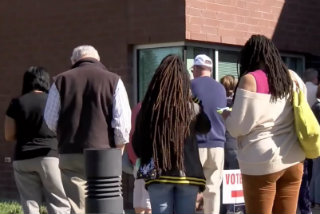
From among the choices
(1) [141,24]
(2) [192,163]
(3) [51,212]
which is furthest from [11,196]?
(2) [192,163]

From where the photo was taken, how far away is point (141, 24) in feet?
35.4

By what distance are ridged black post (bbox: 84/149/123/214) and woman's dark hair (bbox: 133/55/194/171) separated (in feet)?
1.25

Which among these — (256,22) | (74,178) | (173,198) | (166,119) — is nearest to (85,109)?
(74,178)

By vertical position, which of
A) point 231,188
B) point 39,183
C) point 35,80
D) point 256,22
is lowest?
point 231,188

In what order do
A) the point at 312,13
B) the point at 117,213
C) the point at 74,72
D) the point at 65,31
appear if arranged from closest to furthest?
1. the point at 117,213
2. the point at 74,72
3. the point at 65,31
4. the point at 312,13

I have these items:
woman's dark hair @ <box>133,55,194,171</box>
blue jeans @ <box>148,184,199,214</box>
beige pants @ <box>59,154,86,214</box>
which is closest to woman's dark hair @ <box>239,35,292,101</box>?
woman's dark hair @ <box>133,55,194,171</box>

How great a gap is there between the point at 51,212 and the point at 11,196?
15.4ft

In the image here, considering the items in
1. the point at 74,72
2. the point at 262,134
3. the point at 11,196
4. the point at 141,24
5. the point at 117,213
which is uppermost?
the point at 141,24

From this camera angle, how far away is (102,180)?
525 cm

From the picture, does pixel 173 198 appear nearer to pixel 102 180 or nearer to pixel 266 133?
pixel 102 180

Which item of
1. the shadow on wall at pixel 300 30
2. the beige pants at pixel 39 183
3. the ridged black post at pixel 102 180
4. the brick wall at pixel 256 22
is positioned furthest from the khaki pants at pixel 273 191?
the shadow on wall at pixel 300 30

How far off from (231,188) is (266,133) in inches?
94.4

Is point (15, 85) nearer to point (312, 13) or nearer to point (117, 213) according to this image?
point (312, 13)

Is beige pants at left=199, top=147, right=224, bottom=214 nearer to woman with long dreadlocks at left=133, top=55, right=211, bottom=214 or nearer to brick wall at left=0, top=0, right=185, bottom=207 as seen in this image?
woman with long dreadlocks at left=133, top=55, right=211, bottom=214
